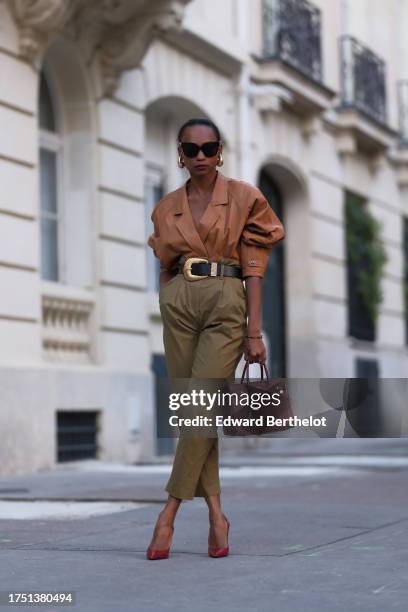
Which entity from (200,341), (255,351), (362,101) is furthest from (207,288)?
(362,101)

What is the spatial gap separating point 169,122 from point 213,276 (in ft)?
38.5

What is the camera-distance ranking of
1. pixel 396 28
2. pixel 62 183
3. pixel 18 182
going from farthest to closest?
pixel 396 28 < pixel 62 183 < pixel 18 182

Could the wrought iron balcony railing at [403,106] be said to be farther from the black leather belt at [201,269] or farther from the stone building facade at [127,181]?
the black leather belt at [201,269]

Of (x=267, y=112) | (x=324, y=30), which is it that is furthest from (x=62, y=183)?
(x=324, y=30)

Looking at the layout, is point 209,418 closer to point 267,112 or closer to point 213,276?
point 213,276

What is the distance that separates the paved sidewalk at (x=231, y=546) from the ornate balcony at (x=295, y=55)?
920 centimetres

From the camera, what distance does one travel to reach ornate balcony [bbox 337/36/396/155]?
21844 mm

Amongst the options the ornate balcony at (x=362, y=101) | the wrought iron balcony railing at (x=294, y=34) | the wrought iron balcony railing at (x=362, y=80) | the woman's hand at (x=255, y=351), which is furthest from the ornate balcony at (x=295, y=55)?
the woman's hand at (x=255, y=351)

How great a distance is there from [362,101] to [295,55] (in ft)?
10.3

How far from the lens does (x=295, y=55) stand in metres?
20.1

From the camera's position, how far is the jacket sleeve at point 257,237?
563cm

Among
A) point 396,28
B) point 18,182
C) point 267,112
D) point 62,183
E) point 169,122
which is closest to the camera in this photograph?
point 18,182

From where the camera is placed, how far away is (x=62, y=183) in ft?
46.8

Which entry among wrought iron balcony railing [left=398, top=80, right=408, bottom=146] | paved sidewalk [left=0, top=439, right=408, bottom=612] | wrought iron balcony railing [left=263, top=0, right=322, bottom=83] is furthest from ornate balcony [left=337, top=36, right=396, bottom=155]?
paved sidewalk [left=0, top=439, right=408, bottom=612]
